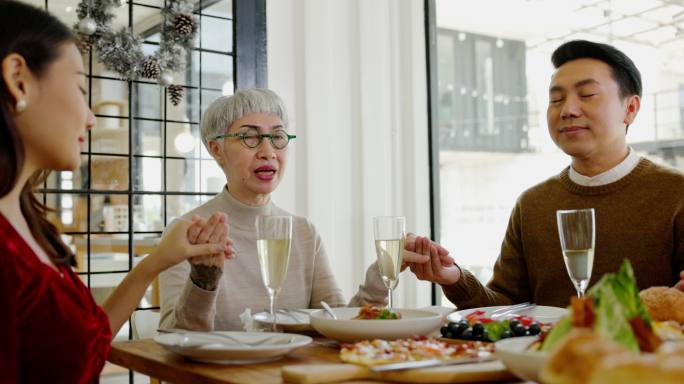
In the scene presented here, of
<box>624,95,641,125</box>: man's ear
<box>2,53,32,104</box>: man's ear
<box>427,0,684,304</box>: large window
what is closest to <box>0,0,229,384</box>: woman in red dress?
<box>2,53,32,104</box>: man's ear

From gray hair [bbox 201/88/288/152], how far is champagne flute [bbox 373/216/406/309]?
79 cm

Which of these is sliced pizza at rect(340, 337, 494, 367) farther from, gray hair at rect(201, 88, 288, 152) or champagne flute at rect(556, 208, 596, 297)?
gray hair at rect(201, 88, 288, 152)

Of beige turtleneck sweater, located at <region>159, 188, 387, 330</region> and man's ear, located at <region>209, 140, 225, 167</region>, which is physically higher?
man's ear, located at <region>209, 140, 225, 167</region>

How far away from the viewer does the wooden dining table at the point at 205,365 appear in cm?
103

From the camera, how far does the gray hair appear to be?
214 cm

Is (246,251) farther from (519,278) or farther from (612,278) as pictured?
(612,278)

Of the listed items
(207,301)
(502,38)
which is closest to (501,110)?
(502,38)

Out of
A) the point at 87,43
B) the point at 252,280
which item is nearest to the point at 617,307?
the point at 252,280

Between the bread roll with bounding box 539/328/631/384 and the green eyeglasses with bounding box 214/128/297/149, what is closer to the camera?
the bread roll with bounding box 539/328/631/384

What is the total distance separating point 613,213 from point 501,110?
241cm

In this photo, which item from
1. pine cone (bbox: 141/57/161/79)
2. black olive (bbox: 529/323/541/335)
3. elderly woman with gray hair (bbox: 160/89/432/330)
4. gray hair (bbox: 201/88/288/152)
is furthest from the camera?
pine cone (bbox: 141/57/161/79)

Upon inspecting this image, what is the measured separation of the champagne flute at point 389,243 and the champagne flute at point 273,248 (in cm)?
21

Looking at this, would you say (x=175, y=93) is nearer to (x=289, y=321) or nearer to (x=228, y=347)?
(x=289, y=321)

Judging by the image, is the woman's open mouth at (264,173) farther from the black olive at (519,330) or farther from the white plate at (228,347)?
the black olive at (519,330)
